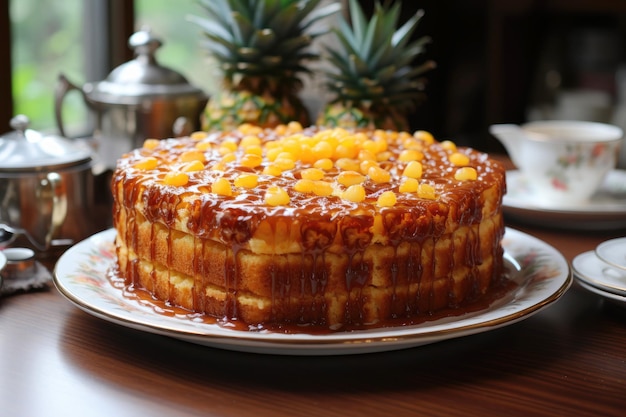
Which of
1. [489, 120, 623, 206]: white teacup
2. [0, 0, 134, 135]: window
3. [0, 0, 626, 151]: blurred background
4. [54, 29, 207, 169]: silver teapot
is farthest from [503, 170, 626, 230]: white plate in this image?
[0, 0, 134, 135]: window

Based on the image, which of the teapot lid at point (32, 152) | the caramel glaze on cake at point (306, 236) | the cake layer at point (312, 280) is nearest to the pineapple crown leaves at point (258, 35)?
the teapot lid at point (32, 152)

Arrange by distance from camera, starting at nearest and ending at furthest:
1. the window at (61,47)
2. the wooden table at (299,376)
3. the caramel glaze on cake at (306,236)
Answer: the wooden table at (299,376)
the caramel glaze on cake at (306,236)
the window at (61,47)

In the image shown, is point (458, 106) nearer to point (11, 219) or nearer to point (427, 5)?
point (427, 5)

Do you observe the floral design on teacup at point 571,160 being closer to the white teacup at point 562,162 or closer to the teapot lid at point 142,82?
the white teacup at point 562,162

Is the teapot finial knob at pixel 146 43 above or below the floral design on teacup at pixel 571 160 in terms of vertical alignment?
above

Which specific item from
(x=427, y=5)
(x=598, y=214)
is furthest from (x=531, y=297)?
(x=427, y=5)

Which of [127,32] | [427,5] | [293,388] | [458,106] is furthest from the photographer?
[458,106]

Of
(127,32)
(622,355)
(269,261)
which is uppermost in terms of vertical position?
(127,32)
